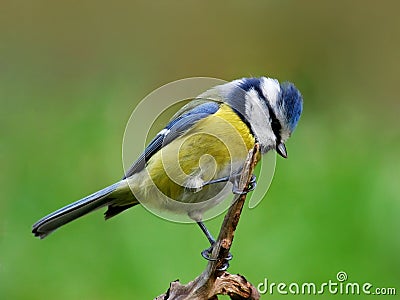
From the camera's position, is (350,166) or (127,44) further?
(127,44)

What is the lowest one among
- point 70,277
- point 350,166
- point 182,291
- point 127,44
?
point 182,291

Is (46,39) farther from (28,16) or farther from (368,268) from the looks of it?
(368,268)

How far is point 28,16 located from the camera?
5.17 ft

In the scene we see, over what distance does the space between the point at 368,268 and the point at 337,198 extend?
140 mm

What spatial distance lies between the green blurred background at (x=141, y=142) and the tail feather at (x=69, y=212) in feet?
0.61

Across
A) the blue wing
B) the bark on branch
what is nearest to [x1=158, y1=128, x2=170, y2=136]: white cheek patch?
the blue wing

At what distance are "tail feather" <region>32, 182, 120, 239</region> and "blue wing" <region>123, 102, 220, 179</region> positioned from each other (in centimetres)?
5

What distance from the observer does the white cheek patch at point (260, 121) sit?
101 centimetres

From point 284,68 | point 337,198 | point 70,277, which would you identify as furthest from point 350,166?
point 70,277

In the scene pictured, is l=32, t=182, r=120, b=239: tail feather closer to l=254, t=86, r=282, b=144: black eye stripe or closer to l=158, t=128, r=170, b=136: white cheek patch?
l=158, t=128, r=170, b=136: white cheek patch

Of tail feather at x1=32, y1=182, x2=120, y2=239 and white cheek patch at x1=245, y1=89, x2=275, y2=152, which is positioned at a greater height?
white cheek patch at x1=245, y1=89, x2=275, y2=152

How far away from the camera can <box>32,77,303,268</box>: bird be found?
3.31ft

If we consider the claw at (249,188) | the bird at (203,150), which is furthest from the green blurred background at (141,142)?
the claw at (249,188)

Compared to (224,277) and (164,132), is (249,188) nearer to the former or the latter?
(224,277)
